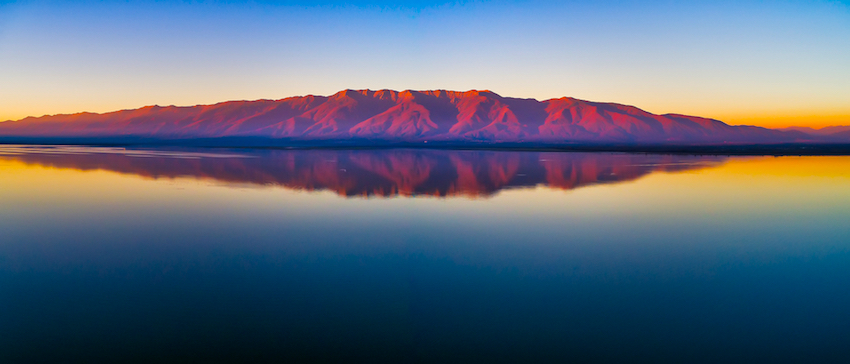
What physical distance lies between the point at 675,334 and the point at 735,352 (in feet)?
1.98

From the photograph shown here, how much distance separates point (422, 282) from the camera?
7.85 meters

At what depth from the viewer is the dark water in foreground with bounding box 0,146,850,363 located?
225 inches

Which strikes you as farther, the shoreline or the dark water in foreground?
the shoreline

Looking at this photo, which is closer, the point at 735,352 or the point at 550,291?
the point at 735,352

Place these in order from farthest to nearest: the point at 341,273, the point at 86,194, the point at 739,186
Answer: the point at 739,186 < the point at 86,194 < the point at 341,273

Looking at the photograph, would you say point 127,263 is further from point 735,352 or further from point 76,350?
point 735,352

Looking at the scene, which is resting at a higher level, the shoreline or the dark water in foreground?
the shoreline

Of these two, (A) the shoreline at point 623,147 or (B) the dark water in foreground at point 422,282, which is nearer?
(B) the dark water in foreground at point 422,282

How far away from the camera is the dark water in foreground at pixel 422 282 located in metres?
5.70

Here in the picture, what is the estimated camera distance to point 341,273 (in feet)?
27.3

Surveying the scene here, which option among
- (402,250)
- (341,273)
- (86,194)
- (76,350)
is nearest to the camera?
(76,350)

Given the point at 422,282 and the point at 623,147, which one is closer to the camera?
the point at 422,282

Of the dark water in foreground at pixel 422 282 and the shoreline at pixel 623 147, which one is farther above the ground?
the shoreline at pixel 623 147

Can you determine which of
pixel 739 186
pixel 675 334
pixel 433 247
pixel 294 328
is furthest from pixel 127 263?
pixel 739 186
